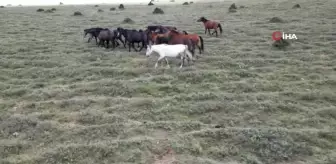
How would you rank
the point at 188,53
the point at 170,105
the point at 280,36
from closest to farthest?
1. the point at 170,105
2. the point at 188,53
3. the point at 280,36

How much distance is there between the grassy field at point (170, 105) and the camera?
7574 millimetres

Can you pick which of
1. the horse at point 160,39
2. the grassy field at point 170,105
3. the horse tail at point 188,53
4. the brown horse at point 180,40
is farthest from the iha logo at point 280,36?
the horse at point 160,39

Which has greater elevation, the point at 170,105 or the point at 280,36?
the point at 280,36

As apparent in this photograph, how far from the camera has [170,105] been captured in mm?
10102

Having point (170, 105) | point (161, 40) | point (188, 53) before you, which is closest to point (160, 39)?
point (161, 40)

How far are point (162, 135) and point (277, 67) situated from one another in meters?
7.63

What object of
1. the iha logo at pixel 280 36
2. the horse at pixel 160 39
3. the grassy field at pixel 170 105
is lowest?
the grassy field at pixel 170 105

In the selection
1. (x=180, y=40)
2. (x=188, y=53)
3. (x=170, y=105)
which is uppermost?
(x=180, y=40)

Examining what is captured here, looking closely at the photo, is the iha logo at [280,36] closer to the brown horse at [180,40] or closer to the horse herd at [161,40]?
the horse herd at [161,40]

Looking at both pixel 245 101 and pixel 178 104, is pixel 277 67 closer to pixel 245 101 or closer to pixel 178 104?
pixel 245 101

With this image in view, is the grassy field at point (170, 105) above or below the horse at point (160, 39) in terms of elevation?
below

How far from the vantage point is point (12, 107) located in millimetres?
10242

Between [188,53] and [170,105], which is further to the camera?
[188,53]

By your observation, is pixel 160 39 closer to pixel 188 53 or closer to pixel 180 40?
pixel 180 40
